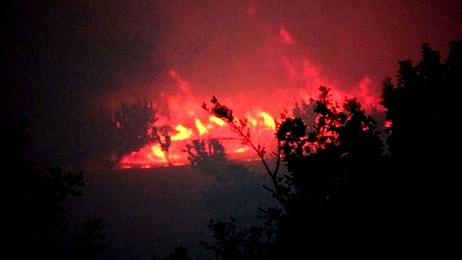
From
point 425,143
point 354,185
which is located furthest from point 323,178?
point 425,143

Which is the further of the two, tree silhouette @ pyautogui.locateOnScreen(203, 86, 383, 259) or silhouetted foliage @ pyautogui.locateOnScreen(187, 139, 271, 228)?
silhouetted foliage @ pyautogui.locateOnScreen(187, 139, 271, 228)

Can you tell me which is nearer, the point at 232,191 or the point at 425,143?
the point at 425,143

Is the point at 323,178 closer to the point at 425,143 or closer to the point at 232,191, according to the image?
the point at 425,143

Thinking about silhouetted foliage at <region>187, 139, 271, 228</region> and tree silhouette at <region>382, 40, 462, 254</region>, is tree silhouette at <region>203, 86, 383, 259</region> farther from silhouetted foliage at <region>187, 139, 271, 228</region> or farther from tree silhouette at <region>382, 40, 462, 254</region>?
A: silhouetted foliage at <region>187, 139, 271, 228</region>

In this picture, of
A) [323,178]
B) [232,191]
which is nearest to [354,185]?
[323,178]

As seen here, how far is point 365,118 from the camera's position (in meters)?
17.6

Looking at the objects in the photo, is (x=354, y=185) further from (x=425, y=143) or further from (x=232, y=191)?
(x=232, y=191)

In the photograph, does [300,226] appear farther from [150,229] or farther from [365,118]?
[150,229]

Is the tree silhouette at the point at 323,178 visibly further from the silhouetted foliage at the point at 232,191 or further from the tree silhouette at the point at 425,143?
the silhouetted foliage at the point at 232,191

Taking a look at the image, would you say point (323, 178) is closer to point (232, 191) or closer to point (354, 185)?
point (354, 185)

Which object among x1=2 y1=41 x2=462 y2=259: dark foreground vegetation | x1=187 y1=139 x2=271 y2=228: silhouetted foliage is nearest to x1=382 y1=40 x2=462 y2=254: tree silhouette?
x1=2 y1=41 x2=462 y2=259: dark foreground vegetation

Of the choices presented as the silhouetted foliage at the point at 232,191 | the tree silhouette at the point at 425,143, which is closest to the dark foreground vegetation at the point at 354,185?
the tree silhouette at the point at 425,143

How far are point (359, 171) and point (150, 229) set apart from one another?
78371mm

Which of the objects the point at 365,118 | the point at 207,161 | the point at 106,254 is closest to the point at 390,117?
the point at 365,118
